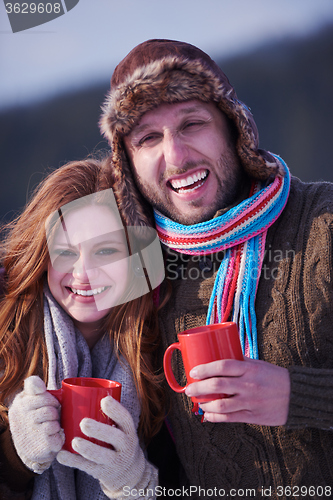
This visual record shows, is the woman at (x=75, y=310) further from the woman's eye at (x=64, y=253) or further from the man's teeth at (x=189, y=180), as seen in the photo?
the man's teeth at (x=189, y=180)

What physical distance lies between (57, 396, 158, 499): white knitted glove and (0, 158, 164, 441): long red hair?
20 cm

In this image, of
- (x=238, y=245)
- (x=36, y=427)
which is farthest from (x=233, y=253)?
(x=36, y=427)

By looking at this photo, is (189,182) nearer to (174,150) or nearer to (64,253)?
(174,150)

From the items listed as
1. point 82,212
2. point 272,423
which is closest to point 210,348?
point 272,423

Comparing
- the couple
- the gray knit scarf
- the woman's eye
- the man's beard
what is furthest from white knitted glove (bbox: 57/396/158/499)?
the man's beard

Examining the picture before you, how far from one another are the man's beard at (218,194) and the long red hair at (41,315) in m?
0.12

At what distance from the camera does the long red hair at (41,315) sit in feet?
4.12

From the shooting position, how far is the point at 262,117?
8.79 feet

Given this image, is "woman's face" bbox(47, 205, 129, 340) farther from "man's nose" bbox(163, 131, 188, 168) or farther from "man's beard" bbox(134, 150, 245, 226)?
"man's nose" bbox(163, 131, 188, 168)

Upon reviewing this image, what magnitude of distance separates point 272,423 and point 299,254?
49cm

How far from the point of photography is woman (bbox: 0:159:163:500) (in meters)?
1.23

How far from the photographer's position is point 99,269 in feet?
4.18

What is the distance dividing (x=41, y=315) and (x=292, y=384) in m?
0.85

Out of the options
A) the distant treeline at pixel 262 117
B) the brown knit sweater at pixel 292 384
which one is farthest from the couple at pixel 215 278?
the distant treeline at pixel 262 117
